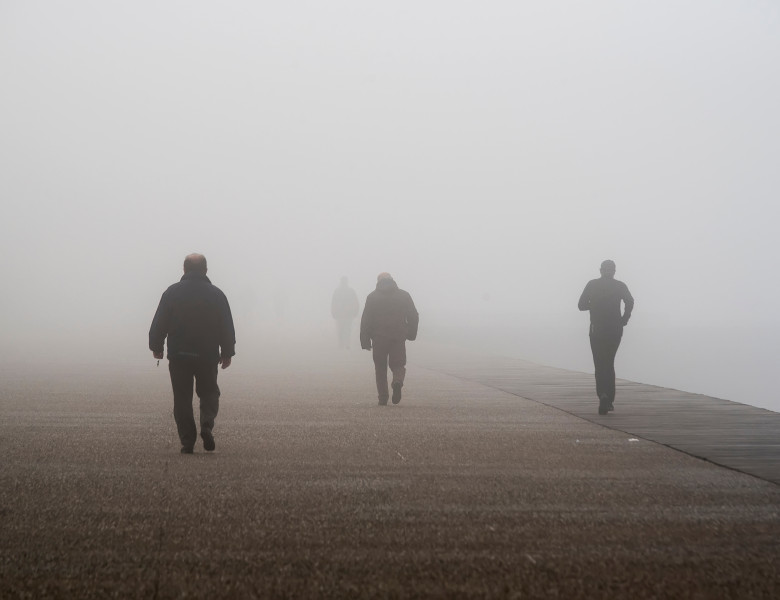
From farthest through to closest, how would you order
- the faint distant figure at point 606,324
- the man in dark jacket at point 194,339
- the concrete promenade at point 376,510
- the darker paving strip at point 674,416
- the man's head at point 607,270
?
the man's head at point 607,270 < the faint distant figure at point 606,324 < the darker paving strip at point 674,416 < the man in dark jacket at point 194,339 < the concrete promenade at point 376,510

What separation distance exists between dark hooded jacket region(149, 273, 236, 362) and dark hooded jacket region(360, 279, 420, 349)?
16.6 ft

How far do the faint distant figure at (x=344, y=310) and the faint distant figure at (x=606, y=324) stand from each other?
20.9 meters

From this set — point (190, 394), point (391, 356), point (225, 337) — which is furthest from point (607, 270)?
point (190, 394)

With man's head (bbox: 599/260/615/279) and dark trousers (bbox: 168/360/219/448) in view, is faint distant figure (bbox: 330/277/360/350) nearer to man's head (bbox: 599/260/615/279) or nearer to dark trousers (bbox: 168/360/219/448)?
man's head (bbox: 599/260/615/279)

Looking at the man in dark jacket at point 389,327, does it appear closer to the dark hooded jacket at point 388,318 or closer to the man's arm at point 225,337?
the dark hooded jacket at point 388,318

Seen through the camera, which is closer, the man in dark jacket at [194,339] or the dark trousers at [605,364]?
the man in dark jacket at [194,339]

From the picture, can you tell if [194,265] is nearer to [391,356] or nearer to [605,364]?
[391,356]

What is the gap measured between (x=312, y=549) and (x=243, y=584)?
2.28ft

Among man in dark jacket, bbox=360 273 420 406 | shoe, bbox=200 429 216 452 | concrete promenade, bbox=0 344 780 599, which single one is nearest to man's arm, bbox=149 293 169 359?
shoe, bbox=200 429 216 452

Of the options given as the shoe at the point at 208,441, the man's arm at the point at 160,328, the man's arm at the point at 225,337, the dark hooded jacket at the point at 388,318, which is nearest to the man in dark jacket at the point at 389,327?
the dark hooded jacket at the point at 388,318

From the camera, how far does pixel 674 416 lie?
512 inches

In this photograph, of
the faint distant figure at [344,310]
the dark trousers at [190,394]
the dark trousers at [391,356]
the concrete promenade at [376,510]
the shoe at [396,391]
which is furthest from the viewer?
the faint distant figure at [344,310]

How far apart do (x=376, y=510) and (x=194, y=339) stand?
330 centimetres

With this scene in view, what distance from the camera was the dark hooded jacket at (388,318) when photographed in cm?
1459
